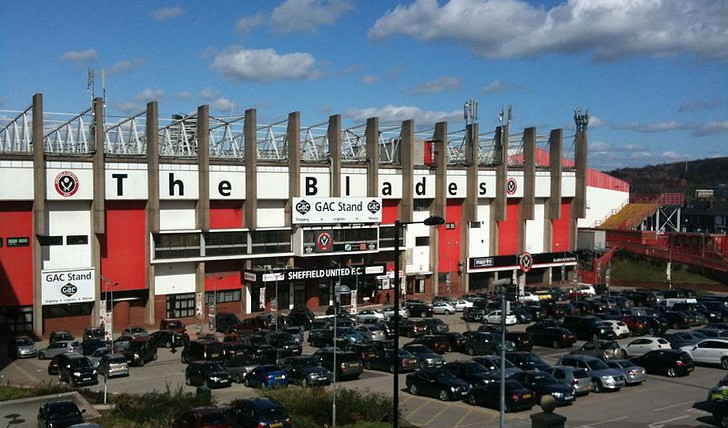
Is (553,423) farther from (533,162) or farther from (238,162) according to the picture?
(533,162)

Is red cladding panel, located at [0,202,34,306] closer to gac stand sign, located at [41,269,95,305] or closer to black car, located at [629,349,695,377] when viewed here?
gac stand sign, located at [41,269,95,305]

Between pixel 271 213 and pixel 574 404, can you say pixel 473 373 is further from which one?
pixel 271 213

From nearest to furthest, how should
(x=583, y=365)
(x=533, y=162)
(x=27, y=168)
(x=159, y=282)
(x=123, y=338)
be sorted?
(x=583, y=365) → (x=123, y=338) → (x=27, y=168) → (x=159, y=282) → (x=533, y=162)

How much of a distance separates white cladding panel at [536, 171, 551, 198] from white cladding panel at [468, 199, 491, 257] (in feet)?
23.3

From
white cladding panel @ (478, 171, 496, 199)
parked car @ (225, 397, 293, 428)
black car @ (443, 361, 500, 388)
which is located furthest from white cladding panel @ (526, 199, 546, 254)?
parked car @ (225, 397, 293, 428)

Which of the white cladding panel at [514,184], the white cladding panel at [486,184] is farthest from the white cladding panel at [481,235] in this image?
the white cladding panel at [514,184]

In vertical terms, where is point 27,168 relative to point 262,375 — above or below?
above

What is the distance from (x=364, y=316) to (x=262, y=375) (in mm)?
21548

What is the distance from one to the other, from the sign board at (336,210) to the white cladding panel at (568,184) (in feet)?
91.3

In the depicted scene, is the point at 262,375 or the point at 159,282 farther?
the point at 159,282

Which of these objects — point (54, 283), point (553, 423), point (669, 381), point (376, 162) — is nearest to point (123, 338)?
point (54, 283)

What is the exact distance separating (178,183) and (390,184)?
70.7 ft

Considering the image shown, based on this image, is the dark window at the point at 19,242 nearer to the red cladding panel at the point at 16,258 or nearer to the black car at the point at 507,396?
the red cladding panel at the point at 16,258

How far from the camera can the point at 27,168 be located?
53.1m
